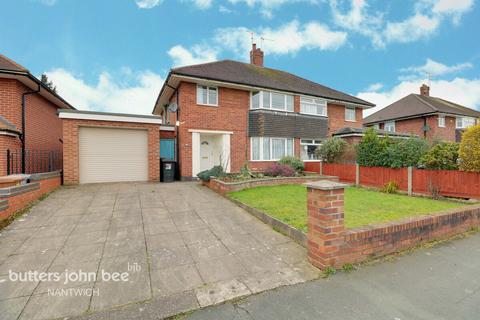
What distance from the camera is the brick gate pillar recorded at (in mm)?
3057

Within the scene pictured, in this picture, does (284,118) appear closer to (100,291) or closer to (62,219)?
(62,219)

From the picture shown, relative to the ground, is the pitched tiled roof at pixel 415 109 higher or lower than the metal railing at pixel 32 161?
higher

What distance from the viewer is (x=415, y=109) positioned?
22844mm

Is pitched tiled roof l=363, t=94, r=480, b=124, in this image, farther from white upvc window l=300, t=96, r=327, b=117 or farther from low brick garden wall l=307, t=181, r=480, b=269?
low brick garden wall l=307, t=181, r=480, b=269

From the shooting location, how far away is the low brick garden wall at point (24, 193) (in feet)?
15.7

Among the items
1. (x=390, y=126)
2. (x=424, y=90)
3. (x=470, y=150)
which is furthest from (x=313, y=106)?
(x=424, y=90)

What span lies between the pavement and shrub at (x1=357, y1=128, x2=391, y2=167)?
674cm

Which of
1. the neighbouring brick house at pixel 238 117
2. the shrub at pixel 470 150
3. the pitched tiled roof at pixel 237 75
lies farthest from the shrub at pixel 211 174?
the shrub at pixel 470 150

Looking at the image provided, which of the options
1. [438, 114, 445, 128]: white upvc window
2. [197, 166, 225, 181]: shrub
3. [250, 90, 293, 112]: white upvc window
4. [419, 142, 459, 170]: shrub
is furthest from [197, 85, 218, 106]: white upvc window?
[438, 114, 445, 128]: white upvc window

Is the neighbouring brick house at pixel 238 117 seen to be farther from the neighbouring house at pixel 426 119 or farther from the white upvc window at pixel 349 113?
the neighbouring house at pixel 426 119

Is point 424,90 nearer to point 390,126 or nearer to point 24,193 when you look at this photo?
point 390,126

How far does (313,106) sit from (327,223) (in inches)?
523

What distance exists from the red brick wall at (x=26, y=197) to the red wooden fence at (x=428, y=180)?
11.9 m

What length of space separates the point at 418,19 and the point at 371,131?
5.77 metres
